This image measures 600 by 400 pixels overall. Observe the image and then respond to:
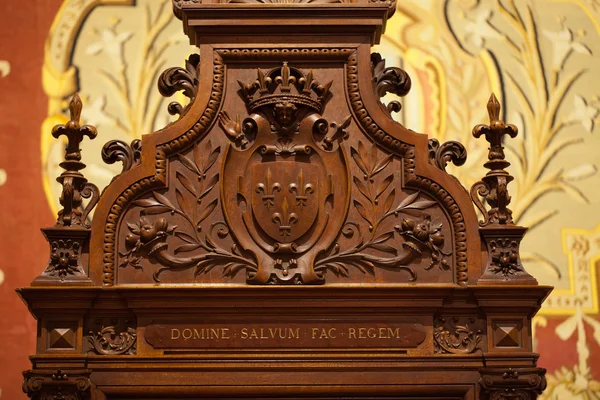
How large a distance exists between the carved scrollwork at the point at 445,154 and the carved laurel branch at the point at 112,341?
1.27 metres

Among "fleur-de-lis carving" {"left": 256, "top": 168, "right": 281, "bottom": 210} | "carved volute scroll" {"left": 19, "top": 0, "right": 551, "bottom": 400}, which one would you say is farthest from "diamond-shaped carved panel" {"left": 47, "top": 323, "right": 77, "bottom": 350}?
"fleur-de-lis carving" {"left": 256, "top": 168, "right": 281, "bottom": 210}

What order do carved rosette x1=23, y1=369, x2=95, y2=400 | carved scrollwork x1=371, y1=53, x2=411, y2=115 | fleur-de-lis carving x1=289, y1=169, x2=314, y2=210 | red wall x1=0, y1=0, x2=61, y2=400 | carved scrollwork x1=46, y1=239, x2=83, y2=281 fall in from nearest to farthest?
carved rosette x1=23, y1=369, x2=95, y2=400, carved scrollwork x1=46, y1=239, x2=83, y2=281, fleur-de-lis carving x1=289, y1=169, x2=314, y2=210, carved scrollwork x1=371, y1=53, x2=411, y2=115, red wall x1=0, y1=0, x2=61, y2=400

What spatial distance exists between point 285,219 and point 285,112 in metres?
0.39

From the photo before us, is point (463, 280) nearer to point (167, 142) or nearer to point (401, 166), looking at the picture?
point (401, 166)

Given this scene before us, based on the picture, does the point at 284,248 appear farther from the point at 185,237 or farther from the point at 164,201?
the point at 164,201

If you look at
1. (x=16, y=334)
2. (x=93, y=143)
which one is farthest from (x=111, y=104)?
(x=16, y=334)

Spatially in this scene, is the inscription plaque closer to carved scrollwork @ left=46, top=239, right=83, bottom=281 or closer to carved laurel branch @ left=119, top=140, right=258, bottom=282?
carved laurel branch @ left=119, top=140, right=258, bottom=282

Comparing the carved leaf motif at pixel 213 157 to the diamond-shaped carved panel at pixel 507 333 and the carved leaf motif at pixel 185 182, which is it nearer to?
the carved leaf motif at pixel 185 182

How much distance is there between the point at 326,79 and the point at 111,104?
1.86 m

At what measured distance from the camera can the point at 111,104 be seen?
220 inches

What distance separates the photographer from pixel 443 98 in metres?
5.62

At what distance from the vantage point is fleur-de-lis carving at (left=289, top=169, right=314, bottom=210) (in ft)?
13.0

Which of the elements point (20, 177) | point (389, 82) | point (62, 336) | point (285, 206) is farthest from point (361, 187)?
point (20, 177)

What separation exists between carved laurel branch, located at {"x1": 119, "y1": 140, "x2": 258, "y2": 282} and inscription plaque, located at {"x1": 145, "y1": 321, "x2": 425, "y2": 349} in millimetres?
194
